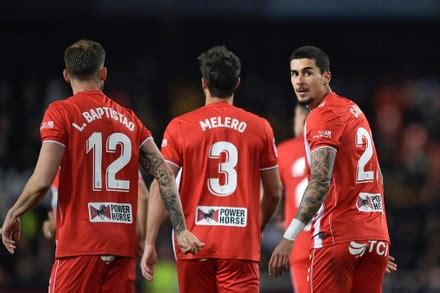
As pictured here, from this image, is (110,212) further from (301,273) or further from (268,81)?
(268,81)

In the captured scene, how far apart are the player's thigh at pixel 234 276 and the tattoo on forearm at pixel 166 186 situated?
557mm

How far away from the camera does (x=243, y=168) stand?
8.20 metres

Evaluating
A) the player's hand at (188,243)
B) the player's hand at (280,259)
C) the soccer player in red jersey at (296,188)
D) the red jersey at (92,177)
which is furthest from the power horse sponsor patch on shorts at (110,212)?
the soccer player in red jersey at (296,188)

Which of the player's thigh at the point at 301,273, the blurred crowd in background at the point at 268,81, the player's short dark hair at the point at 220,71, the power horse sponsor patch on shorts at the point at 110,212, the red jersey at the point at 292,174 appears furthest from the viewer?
the blurred crowd in background at the point at 268,81

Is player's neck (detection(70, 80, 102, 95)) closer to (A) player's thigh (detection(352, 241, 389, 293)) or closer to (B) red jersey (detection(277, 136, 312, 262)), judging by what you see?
(A) player's thigh (detection(352, 241, 389, 293))

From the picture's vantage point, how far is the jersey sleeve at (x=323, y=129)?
761cm

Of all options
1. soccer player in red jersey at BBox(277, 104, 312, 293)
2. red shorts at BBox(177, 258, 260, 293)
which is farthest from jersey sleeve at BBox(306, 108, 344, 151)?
soccer player in red jersey at BBox(277, 104, 312, 293)

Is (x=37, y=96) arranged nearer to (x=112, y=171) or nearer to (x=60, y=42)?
(x=60, y=42)

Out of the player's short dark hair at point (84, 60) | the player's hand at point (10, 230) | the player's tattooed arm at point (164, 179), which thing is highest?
the player's short dark hair at point (84, 60)

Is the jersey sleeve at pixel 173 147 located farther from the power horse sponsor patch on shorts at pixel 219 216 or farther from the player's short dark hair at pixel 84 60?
the player's short dark hair at pixel 84 60

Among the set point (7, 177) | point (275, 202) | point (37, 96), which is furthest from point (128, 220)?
point (37, 96)

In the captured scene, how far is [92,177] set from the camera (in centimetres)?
734

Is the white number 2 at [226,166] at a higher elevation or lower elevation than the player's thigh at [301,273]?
higher

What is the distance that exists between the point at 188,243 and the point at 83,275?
2.62 feet
